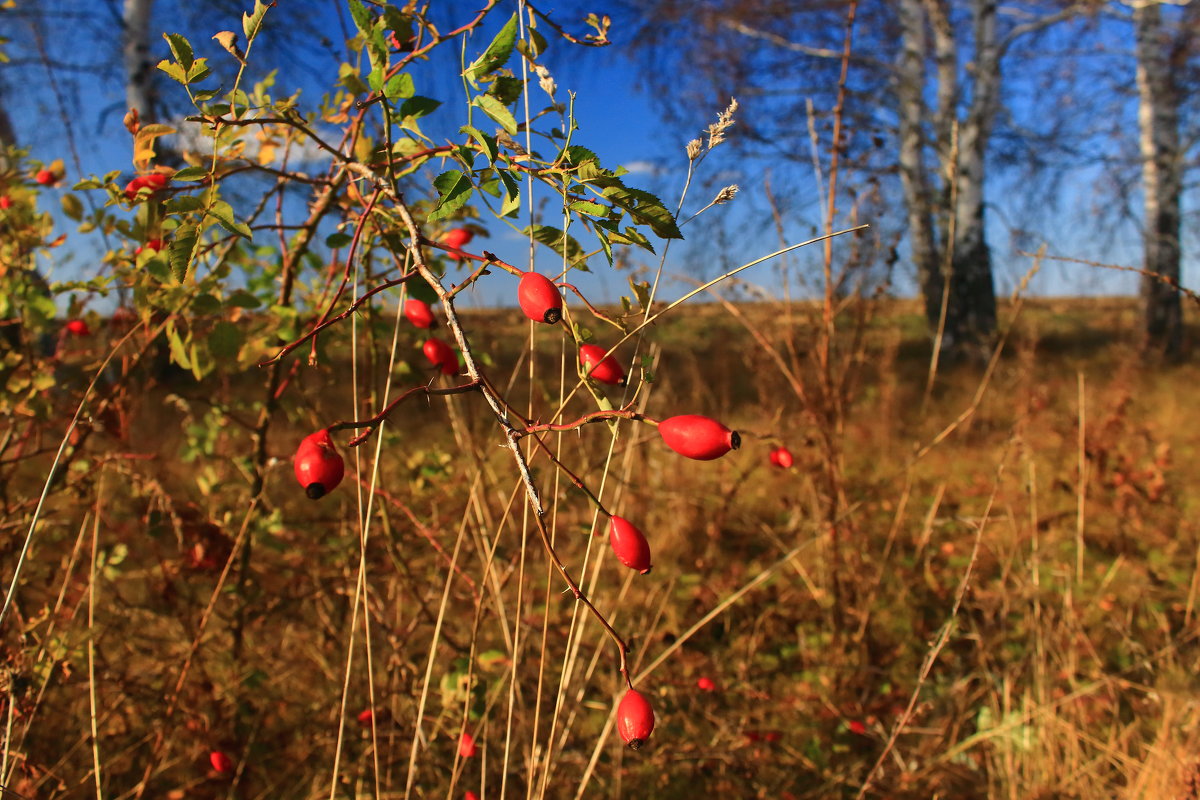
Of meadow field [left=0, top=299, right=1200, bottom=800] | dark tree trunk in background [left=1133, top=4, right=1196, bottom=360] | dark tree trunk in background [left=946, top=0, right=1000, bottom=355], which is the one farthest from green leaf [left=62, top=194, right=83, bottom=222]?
dark tree trunk in background [left=1133, top=4, right=1196, bottom=360]

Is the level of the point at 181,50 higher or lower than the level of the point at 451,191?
higher

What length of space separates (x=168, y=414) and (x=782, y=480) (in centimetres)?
340

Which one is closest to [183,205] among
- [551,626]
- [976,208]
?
[551,626]

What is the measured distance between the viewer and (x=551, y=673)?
1742mm

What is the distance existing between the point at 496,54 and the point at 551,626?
1.54 m

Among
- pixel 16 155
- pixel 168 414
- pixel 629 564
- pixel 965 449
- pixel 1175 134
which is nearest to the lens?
pixel 629 564

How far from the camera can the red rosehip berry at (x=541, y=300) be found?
0.53 meters

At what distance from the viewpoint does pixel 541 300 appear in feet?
1.75

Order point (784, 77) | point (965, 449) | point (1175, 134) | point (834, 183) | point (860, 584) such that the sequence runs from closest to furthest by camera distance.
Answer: point (834, 183) → point (860, 584) → point (965, 449) → point (1175, 134) → point (784, 77)

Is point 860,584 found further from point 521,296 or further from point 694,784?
point 521,296

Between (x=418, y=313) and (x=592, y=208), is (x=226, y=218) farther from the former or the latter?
(x=592, y=208)

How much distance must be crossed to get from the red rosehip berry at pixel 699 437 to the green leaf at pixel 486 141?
283 millimetres

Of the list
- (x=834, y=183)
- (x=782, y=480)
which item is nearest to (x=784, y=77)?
(x=782, y=480)

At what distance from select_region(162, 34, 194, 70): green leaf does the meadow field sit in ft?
1.19
